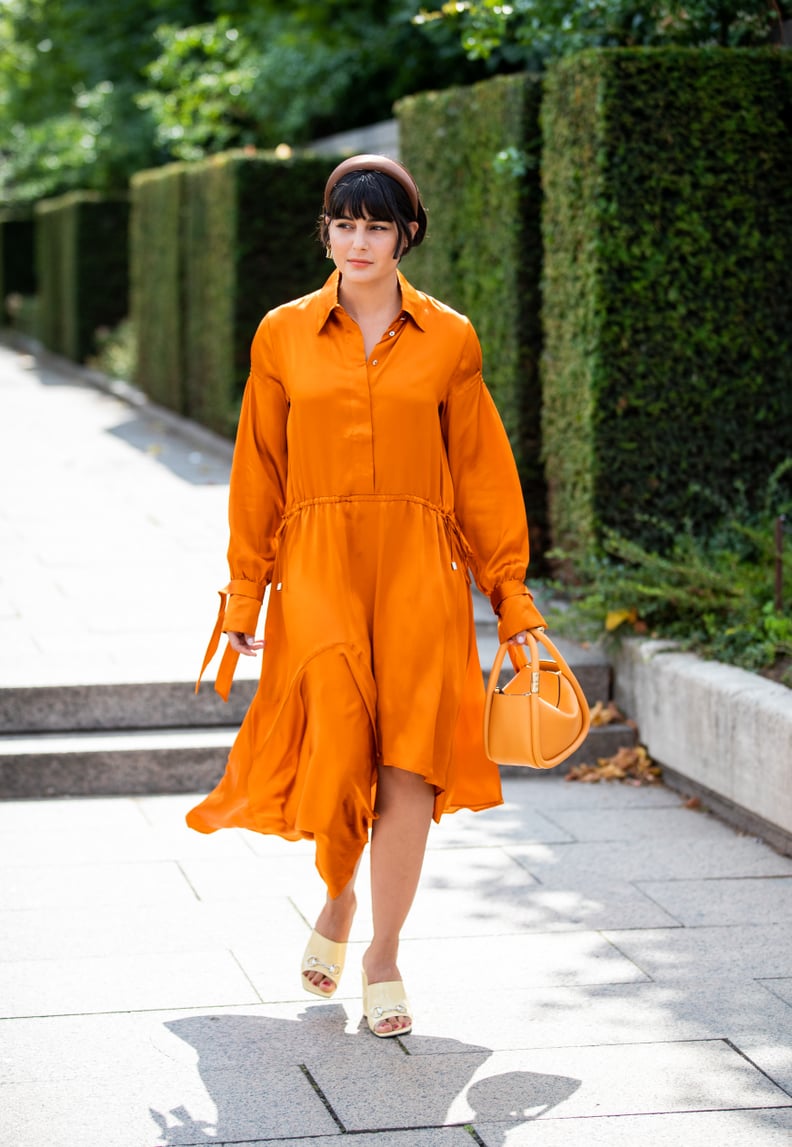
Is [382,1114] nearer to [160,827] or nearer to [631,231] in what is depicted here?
[160,827]

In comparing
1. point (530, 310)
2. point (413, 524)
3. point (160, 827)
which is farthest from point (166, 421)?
point (413, 524)

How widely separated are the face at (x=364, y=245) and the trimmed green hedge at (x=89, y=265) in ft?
61.3

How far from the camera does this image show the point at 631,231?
7.00 meters

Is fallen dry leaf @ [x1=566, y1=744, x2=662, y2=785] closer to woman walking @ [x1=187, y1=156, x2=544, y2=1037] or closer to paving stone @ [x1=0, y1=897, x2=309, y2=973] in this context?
paving stone @ [x1=0, y1=897, x2=309, y2=973]

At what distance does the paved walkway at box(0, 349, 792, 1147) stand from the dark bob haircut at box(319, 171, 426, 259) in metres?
1.84

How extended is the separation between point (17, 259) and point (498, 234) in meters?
26.7

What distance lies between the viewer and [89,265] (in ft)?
72.4

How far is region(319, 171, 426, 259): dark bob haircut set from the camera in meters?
3.73

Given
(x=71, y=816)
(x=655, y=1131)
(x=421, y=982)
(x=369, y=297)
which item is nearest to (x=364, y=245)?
(x=369, y=297)

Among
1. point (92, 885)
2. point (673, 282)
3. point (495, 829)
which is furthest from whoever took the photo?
point (673, 282)

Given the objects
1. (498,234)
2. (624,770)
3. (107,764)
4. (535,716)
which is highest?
(498,234)

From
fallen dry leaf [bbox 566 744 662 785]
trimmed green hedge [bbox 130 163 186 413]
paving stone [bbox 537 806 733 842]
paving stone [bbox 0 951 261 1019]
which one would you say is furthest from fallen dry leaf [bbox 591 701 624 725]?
trimmed green hedge [bbox 130 163 186 413]

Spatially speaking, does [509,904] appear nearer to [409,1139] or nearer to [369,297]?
[409,1139]

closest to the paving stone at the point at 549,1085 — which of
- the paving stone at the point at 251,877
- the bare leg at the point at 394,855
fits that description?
the bare leg at the point at 394,855
